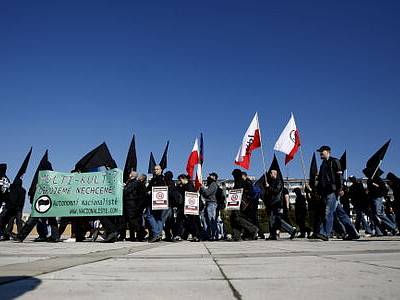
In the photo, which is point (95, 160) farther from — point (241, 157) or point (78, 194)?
point (241, 157)

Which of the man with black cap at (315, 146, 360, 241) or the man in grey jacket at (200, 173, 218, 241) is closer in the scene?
the man with black cap at (315, 146, 360, 241)

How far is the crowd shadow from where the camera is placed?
2.48 metres

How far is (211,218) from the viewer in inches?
512

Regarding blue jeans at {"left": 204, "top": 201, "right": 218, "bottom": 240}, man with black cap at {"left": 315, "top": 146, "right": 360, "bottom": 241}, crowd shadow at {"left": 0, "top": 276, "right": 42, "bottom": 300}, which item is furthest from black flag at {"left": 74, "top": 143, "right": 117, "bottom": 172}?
crowd shadow at {"left": 0, "top": 276, "right": 42, "bottom": 300}

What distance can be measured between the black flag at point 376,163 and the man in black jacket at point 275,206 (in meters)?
2.60

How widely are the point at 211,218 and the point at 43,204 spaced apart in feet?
15.8

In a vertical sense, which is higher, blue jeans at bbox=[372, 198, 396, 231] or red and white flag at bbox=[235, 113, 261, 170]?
red and white flag at bbox=[235, 113, 261, 170]

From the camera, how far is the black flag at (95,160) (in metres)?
13.4

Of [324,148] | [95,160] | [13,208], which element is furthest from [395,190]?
[13,208]

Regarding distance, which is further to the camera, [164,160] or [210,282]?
[164,160]

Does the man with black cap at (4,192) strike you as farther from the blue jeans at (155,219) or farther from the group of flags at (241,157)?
Result: the blue jeans at (155,219)

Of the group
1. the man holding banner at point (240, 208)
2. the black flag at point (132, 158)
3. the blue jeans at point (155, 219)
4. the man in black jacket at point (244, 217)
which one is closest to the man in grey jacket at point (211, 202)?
the man holding banner at point (240, 208)

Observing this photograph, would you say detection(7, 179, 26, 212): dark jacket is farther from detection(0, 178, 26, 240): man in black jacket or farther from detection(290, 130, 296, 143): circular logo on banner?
detection(290, 130, 296, 143): circular logo on banner

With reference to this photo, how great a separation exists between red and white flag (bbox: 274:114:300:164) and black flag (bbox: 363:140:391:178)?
7.93ft
